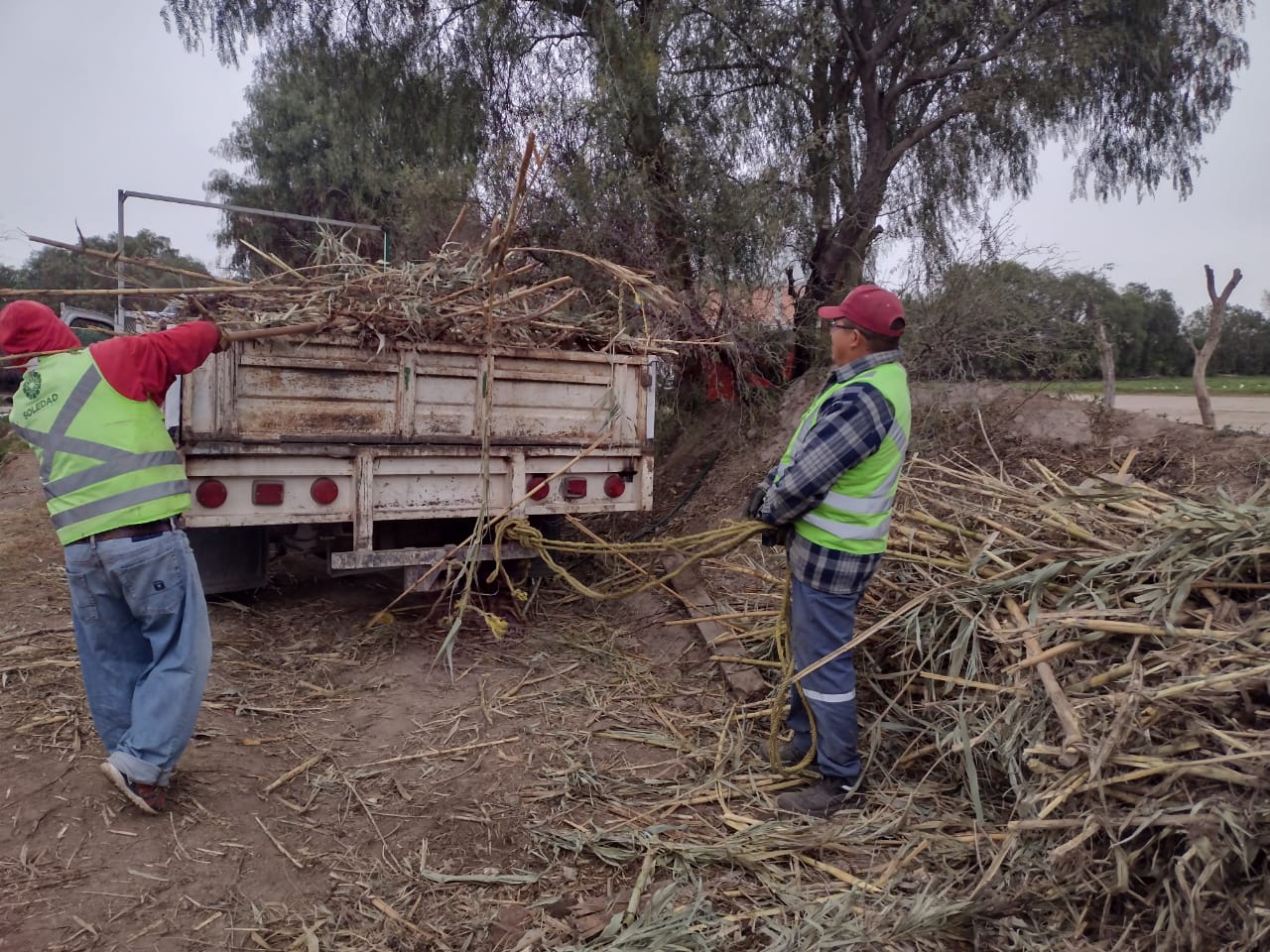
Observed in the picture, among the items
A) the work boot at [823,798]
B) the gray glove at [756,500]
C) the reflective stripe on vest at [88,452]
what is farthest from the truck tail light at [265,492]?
the work boot at [823,798]

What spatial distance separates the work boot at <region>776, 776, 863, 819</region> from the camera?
3385 millimetres

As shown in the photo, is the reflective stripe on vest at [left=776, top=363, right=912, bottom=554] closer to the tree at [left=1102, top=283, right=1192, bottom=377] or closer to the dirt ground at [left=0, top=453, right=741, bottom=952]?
the dirt ground at [left=0, top=453, right=741, bottom=952]

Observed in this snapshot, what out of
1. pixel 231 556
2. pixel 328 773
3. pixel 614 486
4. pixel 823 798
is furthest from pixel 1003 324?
pixel 328 773

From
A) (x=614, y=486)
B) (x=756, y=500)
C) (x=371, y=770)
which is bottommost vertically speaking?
(x=371, y=770)

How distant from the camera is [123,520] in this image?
321 centimetres

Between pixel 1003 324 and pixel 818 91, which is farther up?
pixel 818 91

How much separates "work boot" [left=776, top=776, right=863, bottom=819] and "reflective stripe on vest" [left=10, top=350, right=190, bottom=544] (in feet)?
8.01

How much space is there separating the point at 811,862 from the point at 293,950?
1571 mm

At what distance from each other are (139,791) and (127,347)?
1.52 meters

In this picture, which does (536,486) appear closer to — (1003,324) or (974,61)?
(1003,324)

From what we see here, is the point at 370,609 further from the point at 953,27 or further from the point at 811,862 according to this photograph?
the point at 953,27

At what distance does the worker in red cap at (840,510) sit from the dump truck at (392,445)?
1722mm

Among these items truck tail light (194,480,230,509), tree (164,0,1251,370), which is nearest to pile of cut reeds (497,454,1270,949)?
truck tail light (194,480,230,509)

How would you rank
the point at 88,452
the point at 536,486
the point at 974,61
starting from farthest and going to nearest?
1. the point at 974,61
2. the point at 536,486
3. the point at 88,452
